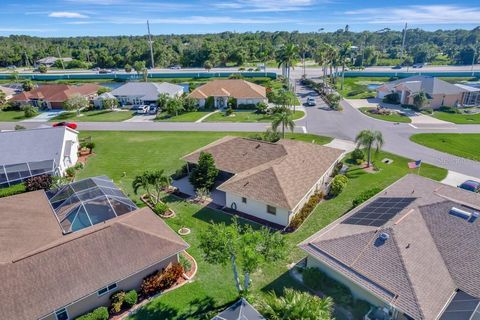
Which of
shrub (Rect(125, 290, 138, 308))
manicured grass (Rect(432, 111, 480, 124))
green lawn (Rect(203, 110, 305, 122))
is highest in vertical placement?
green lawn (Rect(203, 110, 305, 122))

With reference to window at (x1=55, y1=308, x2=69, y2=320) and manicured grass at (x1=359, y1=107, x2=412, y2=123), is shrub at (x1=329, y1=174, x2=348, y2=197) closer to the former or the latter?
window at (x1=55, y1=308, x2=69, y2=320)

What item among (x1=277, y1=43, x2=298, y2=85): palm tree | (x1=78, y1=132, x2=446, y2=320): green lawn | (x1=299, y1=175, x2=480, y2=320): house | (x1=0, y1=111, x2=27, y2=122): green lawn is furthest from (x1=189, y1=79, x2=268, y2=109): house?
(x1=299, y1=175, x2=480, y2=320): house

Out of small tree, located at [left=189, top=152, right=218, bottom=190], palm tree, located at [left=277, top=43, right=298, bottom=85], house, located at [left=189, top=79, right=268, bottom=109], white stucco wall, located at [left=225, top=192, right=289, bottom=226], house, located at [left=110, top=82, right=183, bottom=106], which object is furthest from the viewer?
house, located at [left=110, top=82, right=183, bottom=106]

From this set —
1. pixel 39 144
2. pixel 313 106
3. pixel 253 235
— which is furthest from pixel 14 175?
pixel 313 106

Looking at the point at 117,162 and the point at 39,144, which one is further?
the point at 117,162

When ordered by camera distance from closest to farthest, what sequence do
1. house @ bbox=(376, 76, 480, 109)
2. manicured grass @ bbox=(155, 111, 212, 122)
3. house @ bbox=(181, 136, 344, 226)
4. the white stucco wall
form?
1. the white stucco wall
2. house @ bbox=(181, 136, 344, 226)
3. manicured grass @ bbox=(155, 111, 212, 122)
4. house @ bbox=(376, 76, 480, 109)

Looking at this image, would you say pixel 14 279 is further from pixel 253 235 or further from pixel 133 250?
pixel 253 235
